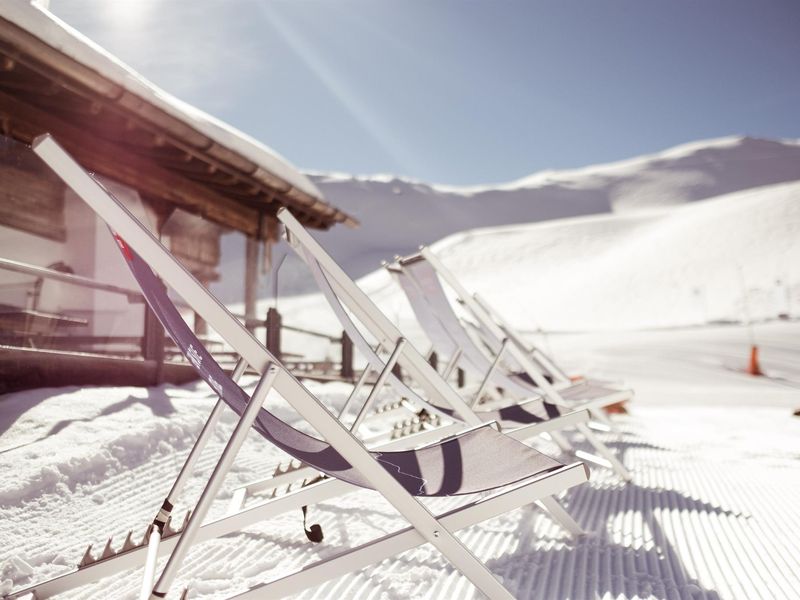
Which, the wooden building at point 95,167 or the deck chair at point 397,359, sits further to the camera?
the wooden building at point 95,167

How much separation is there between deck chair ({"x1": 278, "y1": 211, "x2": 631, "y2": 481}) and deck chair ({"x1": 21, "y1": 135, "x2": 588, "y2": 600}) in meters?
0.42

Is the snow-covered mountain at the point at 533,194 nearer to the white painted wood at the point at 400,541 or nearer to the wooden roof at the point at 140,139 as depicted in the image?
the wooden roof at the point at 140,139

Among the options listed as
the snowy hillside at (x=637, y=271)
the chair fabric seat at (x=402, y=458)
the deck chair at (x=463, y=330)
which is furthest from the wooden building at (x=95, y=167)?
the snowy hillside at (x=637, y=271)

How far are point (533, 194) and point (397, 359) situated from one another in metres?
83.7

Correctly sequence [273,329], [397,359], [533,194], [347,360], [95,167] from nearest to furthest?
[397,359], [95,167], [273,329], [347,360], [533,194]

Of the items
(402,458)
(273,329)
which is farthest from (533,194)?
(402,458)

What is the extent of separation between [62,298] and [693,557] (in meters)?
5.15

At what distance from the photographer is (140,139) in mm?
5992

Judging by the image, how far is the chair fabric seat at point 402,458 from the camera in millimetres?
1512

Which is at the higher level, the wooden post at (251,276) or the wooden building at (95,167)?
the wooden building at (95,167)

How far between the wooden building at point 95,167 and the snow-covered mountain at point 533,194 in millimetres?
51628

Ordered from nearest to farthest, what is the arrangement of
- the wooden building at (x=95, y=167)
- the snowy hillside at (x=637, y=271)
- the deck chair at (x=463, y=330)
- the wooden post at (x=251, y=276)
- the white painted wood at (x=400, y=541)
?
the white painted wood at (x=400, y=541)
the deck chair at (x=463, y=330)
the wooden building at (x=95, y=167)
the wooden post at (x=251, y=276)
the snowy hillside at (x=637, y=271)

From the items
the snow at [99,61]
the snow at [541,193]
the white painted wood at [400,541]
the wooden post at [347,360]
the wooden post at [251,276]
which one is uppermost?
the snow at [541,193]

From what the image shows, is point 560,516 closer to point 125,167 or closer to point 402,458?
point 402,458
